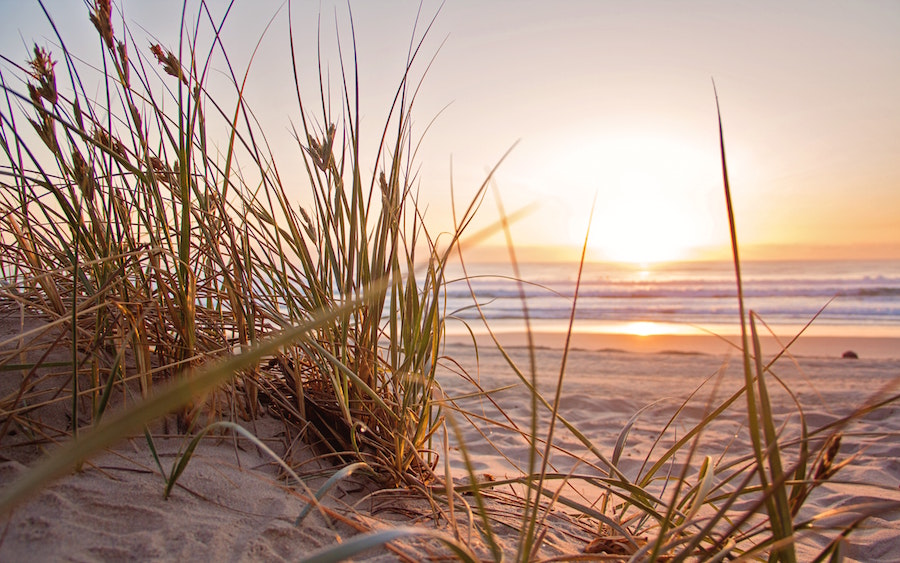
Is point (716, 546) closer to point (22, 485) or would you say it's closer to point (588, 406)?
point (22, 485)

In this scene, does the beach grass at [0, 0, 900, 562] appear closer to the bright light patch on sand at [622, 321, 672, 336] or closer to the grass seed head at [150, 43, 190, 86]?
the grass seed head at [150, 43, 190, 86]


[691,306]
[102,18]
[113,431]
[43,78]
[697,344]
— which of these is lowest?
[697,344]

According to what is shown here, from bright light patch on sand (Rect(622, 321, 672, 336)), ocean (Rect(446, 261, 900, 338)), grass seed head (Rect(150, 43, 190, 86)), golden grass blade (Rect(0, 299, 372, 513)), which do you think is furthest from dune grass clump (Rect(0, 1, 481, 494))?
bright light patch on sand (Rect(622, 321, 672, 336))

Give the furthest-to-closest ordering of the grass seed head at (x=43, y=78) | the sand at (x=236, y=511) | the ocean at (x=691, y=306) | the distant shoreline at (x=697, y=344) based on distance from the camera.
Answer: the ocean at (x=691, y=306)
the distant shoreline at (x=697, y=344)
the grass seed head at (x=43, y=78)
the sand at (x=236, y=511)

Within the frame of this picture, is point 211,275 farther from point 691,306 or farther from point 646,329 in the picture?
point 691,306

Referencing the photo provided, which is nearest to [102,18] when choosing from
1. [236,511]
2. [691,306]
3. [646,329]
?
[236,511]

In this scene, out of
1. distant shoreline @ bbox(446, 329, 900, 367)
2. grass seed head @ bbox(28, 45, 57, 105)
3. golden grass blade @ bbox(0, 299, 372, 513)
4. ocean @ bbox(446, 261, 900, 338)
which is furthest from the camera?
ocean @ bbox(446, 261, 900, 338)

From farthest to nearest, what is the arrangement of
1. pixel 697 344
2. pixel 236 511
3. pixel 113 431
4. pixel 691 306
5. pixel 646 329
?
pixel 691 306
pixel 646 329
pixel 697 344
pixel 236 511
pixel 113 431

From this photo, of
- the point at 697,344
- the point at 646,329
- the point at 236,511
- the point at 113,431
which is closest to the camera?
the point at 113,431

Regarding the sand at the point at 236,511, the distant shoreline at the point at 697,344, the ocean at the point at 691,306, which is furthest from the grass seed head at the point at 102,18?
the distant shoreline at the point at 697,344

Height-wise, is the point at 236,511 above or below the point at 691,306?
above

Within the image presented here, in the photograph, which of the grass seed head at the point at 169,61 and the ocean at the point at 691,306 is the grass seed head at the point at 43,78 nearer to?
the grass seed head at the point at 169,61

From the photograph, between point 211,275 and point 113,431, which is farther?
point 211,275

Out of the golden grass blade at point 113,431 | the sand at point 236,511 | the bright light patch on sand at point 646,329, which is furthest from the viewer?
the bright light patch on sand at point 646,329
